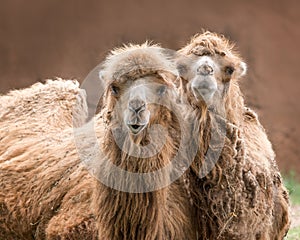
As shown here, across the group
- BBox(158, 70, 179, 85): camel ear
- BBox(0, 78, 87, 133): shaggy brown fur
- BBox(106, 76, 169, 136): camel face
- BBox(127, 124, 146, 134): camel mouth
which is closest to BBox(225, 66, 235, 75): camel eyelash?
BBox(158, 70, 179, 85): camel ear

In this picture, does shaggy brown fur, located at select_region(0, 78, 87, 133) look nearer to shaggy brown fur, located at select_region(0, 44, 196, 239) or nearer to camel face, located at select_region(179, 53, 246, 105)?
shaggy brown fur, located at select_region(0, 44, 196, 239)

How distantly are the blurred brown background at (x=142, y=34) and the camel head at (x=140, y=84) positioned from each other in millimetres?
7361

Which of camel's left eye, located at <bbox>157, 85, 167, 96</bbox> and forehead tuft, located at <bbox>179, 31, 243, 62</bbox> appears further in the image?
forehead tuft, located at <bbox>179, 31, 243, 62</bbox>

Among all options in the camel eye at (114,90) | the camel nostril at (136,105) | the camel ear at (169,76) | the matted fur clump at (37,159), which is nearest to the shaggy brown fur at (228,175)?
the camel ear at (169,76)

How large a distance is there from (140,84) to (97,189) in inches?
30.4

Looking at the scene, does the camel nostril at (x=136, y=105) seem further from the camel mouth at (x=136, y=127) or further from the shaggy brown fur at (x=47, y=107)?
the shaggy brown fur at (x=47, y=107)

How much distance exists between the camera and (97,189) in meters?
5.98

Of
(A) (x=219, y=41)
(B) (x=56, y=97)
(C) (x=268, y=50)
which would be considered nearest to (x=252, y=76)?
(C) (x=268, y=50)

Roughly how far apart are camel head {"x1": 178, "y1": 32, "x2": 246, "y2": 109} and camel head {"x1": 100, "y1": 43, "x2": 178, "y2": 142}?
16 cm

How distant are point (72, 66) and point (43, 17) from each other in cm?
86

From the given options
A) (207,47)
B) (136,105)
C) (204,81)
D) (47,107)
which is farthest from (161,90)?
(47,107)

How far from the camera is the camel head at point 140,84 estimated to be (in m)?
5.80

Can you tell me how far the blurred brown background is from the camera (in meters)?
13.3

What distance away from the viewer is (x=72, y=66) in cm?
1351
